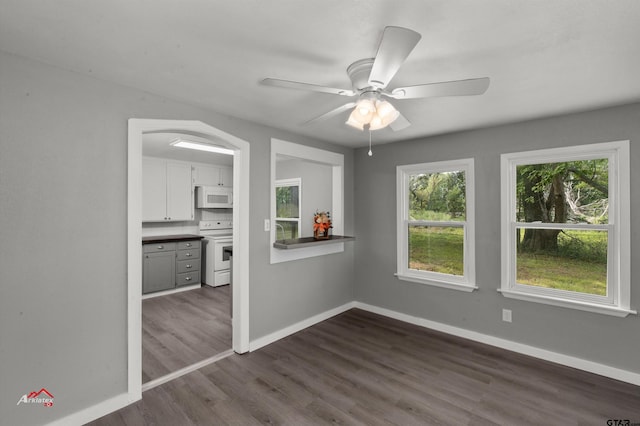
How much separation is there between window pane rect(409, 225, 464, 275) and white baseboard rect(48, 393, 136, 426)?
10.6ft

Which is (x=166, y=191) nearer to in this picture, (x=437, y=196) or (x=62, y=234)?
(x=62, y=234)

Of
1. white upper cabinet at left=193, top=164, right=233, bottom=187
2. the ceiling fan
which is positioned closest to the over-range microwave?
white upper cabinet at left=193, top=164, right=233, bottom=187

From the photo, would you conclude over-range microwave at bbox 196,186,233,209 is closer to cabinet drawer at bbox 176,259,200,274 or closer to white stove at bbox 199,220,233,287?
white stove at bbox 199,220,233,287

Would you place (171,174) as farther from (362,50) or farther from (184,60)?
(362,50)

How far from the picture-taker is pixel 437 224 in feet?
12.2

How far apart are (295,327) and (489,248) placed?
7.74 feet

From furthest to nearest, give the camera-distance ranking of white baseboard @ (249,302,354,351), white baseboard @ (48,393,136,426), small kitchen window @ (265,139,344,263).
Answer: small kitchen window @ (265,139,344,263)
white baseboard @ (249,302,354,351)
white baseboard @ (48,393,136,426)

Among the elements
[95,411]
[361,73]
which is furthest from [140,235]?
[361,73]

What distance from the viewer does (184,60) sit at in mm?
1860

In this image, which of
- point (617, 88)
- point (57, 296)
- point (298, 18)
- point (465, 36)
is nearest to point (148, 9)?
point (298, 18)

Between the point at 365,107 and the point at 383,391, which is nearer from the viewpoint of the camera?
the point at 365,107

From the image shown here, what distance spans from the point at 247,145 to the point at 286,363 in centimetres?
215

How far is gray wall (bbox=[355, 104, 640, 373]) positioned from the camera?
2586mm

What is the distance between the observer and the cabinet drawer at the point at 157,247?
4809mm
